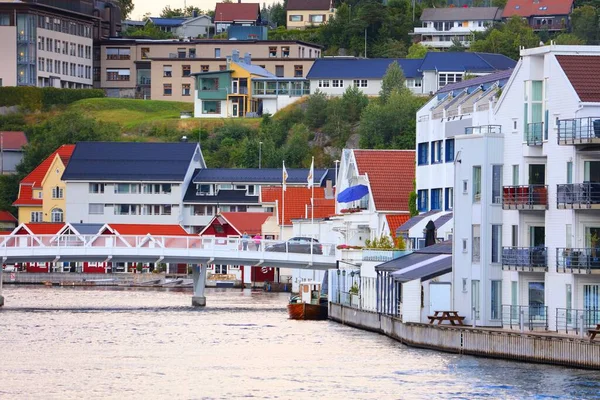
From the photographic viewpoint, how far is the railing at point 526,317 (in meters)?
66.6

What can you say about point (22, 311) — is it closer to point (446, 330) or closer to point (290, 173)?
point (446, 330)

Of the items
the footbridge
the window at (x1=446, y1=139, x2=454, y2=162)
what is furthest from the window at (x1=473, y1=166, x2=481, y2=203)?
the footbridge

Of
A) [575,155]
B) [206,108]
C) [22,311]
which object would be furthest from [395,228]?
[206,108]

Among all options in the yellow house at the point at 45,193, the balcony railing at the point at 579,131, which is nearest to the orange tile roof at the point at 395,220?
the balcony railing at the point at 579,131

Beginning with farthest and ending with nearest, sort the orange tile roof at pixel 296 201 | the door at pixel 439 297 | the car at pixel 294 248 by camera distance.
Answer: the orange tile roof at pixel 296 201 < the car at pixel 294 248 < the door at pixel 439 297

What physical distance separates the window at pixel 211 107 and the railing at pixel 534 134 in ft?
435

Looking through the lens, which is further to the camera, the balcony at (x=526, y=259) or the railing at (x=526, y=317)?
the balcony at (x=526, y=259)

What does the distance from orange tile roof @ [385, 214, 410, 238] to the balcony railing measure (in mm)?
37971

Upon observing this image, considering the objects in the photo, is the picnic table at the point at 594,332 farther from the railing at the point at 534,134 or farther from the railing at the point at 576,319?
the railing at the point at 534,134

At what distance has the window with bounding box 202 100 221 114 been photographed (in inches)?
7854

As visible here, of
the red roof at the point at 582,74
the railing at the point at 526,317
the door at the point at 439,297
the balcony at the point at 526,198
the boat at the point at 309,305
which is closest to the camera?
the red roof at the point at 582,74

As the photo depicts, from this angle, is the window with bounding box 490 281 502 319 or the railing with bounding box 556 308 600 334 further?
the window with bounding box 490 281 502 319

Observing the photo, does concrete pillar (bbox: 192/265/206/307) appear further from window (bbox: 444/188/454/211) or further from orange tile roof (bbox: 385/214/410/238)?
window (bbox: 444/188/454/211)

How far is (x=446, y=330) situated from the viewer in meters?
68.4
